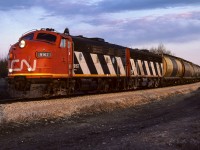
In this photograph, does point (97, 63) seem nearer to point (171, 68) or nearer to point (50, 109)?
point (50, 109)

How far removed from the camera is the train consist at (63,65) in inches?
641

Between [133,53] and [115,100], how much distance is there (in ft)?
36.2

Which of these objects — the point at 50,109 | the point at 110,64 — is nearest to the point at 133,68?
the point at 110,64

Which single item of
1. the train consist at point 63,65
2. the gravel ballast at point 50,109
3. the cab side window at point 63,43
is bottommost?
the gravel ballast at point 50,109

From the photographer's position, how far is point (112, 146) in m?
7.53

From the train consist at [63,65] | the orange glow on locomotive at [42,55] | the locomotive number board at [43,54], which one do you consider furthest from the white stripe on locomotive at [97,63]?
the locomotive number board at [43,54]

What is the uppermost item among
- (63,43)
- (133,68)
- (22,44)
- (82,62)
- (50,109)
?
(63,43)

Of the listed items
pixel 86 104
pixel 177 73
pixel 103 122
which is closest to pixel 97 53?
pixel 86 104

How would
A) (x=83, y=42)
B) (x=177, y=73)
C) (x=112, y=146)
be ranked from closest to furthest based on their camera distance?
(x=112, y=146)
(x=83, y=42)
(x=177, y=73)

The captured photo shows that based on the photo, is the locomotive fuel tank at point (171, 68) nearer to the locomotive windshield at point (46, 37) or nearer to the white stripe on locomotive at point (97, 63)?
the white stripe on locomotive at point (97, 63)

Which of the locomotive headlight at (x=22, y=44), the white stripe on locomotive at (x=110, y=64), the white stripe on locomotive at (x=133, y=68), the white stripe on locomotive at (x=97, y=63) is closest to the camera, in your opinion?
the locomotive headlight at (x=22, y=44)

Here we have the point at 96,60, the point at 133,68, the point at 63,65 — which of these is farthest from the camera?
the point at 133,68

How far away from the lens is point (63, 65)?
17562 millimetres

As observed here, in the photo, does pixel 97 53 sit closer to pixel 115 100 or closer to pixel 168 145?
pixel 115 100
